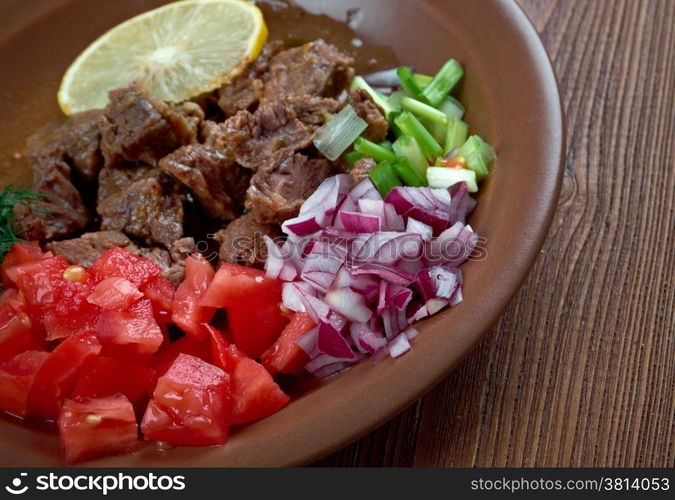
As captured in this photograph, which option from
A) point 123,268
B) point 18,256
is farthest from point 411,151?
point 18,256

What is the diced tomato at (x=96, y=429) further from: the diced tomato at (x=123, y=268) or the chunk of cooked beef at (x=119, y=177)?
the chunk of cooked beef at (x=119, y=177)

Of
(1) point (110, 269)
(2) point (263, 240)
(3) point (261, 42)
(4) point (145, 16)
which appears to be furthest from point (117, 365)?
(4) point (145, 16)

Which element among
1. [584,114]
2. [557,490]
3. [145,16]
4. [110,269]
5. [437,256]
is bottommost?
[557,490]

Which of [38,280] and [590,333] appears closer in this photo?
[38,280]

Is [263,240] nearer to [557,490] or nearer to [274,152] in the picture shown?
[274,152]

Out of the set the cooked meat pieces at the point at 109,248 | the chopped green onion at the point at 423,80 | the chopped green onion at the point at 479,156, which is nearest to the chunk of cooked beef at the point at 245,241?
the cooked meat pieces at the point at 109,248

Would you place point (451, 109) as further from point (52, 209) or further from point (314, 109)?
point (52, 209)

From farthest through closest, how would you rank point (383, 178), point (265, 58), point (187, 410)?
1. point (265, 58)
2. point (383, 178)
3. point (187, 410)
